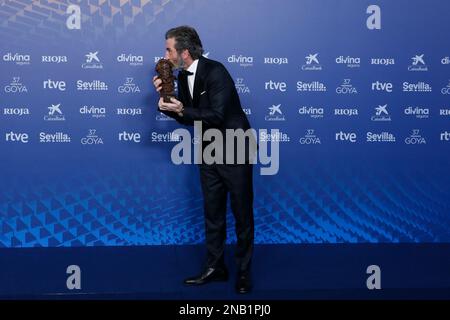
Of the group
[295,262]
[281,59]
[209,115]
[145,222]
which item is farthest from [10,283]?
[281,59]

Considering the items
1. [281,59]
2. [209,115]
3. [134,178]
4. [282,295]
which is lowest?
[282,295]

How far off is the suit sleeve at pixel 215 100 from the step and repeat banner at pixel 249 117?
87 centimetres

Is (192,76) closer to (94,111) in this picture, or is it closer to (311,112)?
(94,111)

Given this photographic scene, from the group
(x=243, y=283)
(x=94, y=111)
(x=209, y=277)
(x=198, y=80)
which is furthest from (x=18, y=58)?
(x=243, y=283)

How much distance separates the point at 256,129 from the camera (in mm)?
4023

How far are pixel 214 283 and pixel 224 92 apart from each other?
104cm

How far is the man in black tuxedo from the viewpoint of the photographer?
10.2 ft

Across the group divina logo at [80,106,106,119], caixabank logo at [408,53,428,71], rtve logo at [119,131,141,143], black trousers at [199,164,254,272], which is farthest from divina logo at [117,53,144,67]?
caixabank logo at [408,53,428,71]

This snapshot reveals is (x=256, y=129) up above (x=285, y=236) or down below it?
above

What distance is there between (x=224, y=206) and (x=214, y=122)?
0.51 m

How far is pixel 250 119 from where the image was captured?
13.2 ft

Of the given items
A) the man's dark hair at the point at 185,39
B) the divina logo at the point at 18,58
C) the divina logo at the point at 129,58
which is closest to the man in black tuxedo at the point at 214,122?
the man's dark hair at the point at 185,39

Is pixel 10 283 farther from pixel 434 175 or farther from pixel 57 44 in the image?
pixel 434 175

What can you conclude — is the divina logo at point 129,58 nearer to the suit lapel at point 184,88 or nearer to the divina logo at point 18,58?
the divina logo at point 18,58
